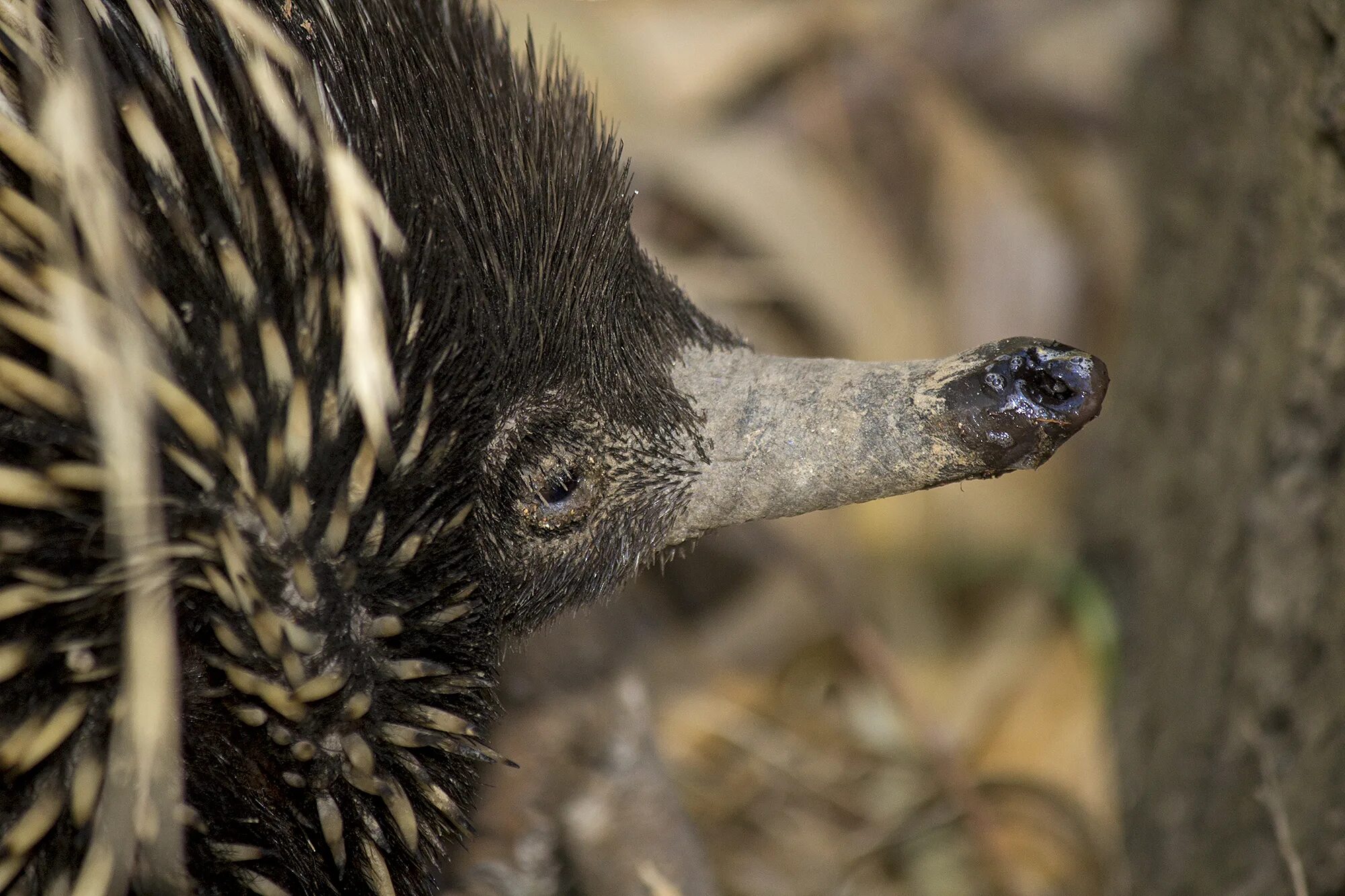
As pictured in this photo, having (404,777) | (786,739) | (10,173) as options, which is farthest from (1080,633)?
(10,173)

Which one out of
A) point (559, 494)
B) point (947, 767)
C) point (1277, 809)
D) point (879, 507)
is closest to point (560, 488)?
point (559, 494)

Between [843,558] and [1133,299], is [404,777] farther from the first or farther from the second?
[1133,299]

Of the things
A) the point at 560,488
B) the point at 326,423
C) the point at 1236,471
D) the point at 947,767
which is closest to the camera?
the point at 326,423

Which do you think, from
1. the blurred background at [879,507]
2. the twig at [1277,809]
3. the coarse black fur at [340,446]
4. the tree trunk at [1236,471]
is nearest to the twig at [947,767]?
the blurred background at [879,507]

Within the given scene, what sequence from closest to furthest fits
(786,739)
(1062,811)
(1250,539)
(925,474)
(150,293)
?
(150,293) → (925,474) → (1250,539) → (1062,811) → (786,739)

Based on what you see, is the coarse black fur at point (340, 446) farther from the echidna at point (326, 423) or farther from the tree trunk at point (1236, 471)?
the tree trunk at point (1236, 471)

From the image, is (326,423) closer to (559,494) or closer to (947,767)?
(559,494)

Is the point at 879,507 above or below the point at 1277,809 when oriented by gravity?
above

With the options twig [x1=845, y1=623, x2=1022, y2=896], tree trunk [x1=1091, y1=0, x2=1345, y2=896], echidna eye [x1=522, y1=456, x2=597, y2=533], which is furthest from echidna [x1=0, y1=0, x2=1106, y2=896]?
twig [x1=845, y1=623, x2=1022, y2=896]
